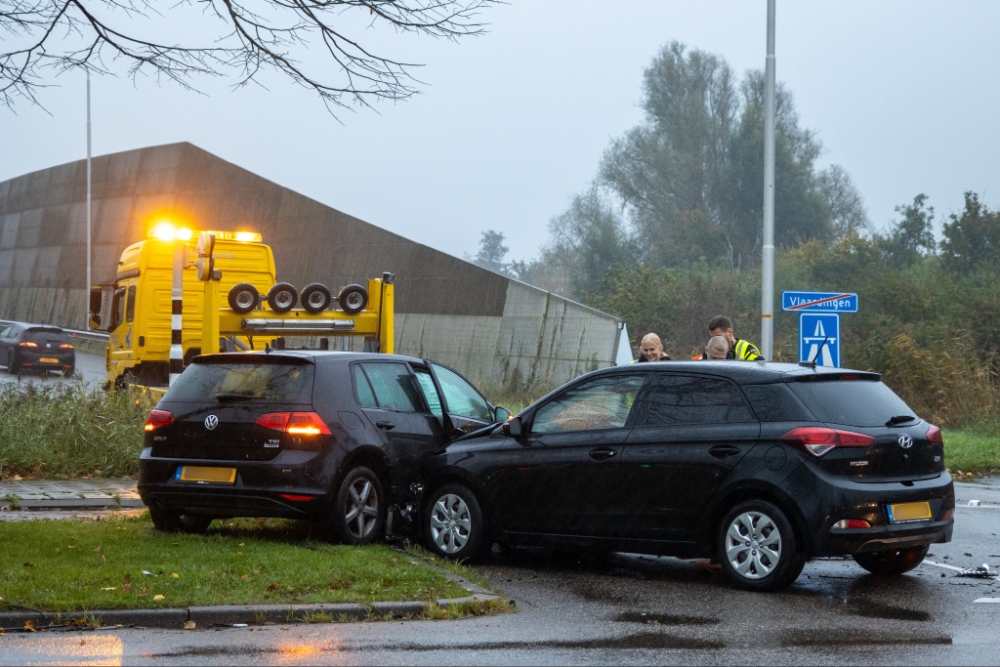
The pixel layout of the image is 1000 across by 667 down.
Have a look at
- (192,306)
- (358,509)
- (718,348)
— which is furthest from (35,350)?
(358,509)

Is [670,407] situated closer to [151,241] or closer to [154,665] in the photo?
[154,665]

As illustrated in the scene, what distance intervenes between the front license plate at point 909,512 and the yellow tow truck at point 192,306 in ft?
32.7

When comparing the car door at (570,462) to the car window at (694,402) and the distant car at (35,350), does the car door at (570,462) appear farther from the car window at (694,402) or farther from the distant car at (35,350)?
the distant car at (35,350)

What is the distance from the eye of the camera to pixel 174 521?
419 inches

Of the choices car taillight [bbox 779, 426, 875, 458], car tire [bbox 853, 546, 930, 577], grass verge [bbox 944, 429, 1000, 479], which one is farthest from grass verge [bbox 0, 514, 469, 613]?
grass verge [bbox 944, 429, 1000, 479]

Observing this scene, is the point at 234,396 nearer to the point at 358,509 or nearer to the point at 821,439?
the point at 358,509

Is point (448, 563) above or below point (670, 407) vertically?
below

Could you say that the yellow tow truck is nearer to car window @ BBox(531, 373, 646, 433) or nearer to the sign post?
the sign post

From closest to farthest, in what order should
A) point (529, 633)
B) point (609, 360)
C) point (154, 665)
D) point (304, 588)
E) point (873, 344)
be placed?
point (154, 665), point (529, 633), point (304, 588), point (873, 344), point (609, 360)

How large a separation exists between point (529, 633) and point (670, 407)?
2.47 meters

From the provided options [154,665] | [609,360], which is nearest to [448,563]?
[154,665]

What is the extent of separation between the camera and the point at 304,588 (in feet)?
26.5

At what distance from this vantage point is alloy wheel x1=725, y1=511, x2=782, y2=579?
834 cm

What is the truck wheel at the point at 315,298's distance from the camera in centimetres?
1697
